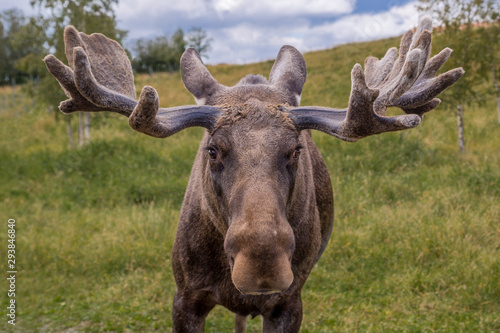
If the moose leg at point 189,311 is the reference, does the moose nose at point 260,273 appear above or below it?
above

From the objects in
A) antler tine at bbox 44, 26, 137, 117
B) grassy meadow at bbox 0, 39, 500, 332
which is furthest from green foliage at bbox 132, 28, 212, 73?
antler tine at bbox 44, 26, 137, 117

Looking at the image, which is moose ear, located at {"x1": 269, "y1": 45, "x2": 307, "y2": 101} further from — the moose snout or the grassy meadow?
the grassy meadow

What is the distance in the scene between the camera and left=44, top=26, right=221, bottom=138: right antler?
2.54 metres

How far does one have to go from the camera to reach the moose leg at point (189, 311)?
11.1 ft

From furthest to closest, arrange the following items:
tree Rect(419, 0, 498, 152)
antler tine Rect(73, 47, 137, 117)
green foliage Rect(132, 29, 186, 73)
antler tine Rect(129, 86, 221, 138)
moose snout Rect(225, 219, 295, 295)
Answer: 1. green foliage Rect(132, 29, 186, 73)
2. tree Rect(419, 0, 498, 152)
3. antler tine Rect(73, 47, 137, 117)
4. antler tine Rect(129, 86, 221, 138)
5. moose snout Rect(225, 219, 295, 295)

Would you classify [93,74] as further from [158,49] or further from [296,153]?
[158,49]

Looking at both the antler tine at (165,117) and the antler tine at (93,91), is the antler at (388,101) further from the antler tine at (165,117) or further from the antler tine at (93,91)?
the antler tine at (93,91)

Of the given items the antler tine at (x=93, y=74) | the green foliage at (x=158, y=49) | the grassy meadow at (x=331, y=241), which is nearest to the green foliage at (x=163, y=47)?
the green foliage at (x=158, y=49)

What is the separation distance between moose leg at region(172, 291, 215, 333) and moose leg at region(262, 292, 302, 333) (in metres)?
0.46

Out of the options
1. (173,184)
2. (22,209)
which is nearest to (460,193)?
(173,184)

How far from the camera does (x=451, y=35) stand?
13.7 metres

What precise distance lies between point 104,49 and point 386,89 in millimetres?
2117

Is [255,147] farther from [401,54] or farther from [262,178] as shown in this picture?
[401,54]

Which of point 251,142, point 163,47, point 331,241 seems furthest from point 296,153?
point 163,47
